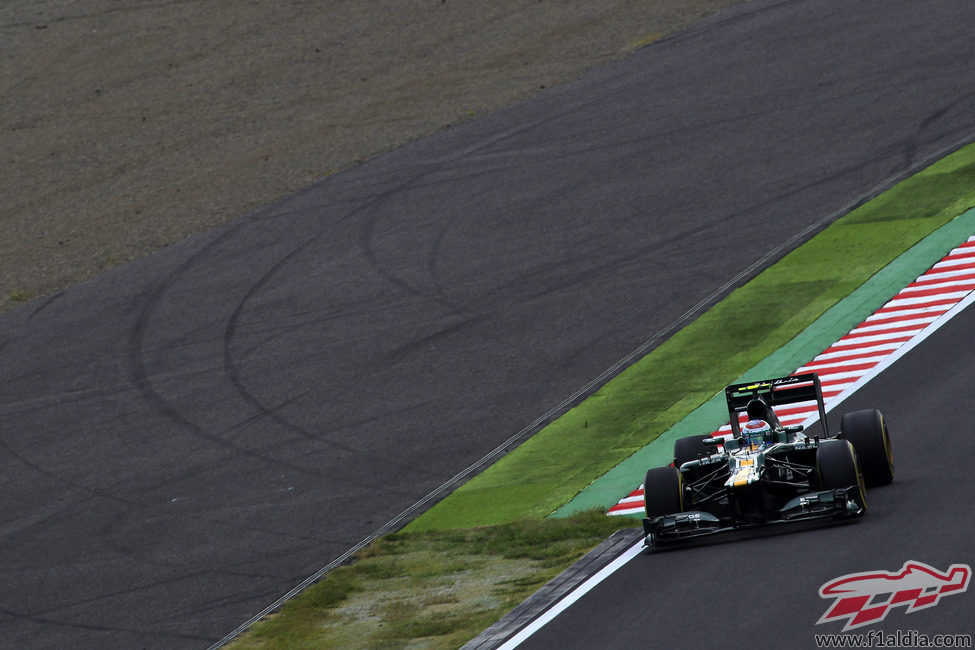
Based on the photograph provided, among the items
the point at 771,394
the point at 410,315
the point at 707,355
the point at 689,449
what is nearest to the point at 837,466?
the point at 771,394

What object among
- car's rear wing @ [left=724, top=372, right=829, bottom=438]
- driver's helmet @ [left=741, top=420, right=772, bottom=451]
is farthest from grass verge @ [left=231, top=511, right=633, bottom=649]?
driver's helmet @ [left=741, top=420, right=772, bottom=451]

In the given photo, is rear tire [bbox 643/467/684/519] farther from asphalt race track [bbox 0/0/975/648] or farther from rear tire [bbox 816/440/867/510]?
rear tire [bbox 816/440/867/510]

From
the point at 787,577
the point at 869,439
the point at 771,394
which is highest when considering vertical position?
the point at 771,394

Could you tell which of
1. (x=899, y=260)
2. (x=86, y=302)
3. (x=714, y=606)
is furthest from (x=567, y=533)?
(x=86, y=302)

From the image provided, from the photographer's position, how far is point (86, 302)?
2889 centimetres

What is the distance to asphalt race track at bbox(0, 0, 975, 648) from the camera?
726 inches

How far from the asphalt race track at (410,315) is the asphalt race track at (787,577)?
0.08m

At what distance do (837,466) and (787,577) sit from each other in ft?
4.45

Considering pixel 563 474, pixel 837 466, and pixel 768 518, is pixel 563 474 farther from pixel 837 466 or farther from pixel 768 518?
pixel 837 466

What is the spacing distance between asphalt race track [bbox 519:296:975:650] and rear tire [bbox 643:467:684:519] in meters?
0.43

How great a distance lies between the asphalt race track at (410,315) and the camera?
60.5ft

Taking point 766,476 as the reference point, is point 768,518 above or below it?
below

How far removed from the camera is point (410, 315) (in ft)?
82.0

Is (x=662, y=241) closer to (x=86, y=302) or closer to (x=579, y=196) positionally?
(x=579, y=196)
